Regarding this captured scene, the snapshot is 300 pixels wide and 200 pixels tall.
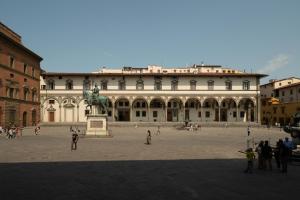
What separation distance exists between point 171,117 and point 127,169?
46.0 meters

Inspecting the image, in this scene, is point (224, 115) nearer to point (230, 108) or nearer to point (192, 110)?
point (230, 108)

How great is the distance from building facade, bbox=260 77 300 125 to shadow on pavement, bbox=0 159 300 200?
45031 millimetres

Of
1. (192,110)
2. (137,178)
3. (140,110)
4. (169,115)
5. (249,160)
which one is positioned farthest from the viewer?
(169,115)

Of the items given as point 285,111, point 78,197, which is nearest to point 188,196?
point 78,197

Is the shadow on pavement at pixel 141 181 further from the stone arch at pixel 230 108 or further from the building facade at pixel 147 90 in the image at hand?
the stone arch at pixel 230 108

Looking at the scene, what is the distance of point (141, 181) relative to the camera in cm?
983

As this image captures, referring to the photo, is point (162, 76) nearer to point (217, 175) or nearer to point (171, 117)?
point (171, 117)

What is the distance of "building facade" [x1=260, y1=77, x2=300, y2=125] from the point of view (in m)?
54.0

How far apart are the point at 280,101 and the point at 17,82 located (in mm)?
47384

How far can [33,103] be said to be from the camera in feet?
158


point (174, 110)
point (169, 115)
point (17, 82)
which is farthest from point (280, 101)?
point (17, 82)

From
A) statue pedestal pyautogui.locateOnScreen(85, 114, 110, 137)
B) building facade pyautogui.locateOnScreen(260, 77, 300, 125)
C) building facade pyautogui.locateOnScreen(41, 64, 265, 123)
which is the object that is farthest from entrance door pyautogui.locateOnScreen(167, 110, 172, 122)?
statue pedestal pyautogui.locateOnScreen(85, 114, 110, 137)

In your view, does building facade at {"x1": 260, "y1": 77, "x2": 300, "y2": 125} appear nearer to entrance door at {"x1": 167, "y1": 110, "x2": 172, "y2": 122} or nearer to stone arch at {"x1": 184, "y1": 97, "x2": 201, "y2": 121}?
stone arch at {"x1": 184, "y1": 97, "x2": 201, "y2": 121}

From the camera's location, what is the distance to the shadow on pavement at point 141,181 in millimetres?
8234
